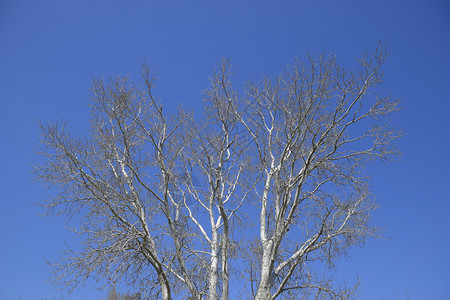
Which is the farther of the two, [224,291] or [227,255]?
[227,255]

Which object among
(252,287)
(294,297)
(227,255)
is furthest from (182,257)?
(294,297)

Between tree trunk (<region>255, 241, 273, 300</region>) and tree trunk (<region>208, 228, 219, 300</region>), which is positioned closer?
tree trunk (<region>255, 241, 273, 300</region>)

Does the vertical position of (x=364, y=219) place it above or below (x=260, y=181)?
below

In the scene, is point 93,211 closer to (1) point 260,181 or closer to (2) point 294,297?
(1) point 260,181

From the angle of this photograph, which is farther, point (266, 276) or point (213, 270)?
point (213, 270)

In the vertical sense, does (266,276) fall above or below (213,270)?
below

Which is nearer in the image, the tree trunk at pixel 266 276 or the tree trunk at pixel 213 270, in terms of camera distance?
the tree trunk at pixel 266 276

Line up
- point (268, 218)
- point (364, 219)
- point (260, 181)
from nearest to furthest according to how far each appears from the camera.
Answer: point (364, 219)
point (268, 218)
point (260, 181)

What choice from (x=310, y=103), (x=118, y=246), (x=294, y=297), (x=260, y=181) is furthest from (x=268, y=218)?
(x=118, y=246)

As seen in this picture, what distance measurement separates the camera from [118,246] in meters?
8.89

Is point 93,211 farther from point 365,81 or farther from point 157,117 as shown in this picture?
point 365,81

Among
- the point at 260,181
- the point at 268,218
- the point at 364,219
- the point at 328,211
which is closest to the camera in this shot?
the point at 328,211

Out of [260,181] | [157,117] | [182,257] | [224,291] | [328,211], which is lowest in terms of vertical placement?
[224,291]

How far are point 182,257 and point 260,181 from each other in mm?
2936
